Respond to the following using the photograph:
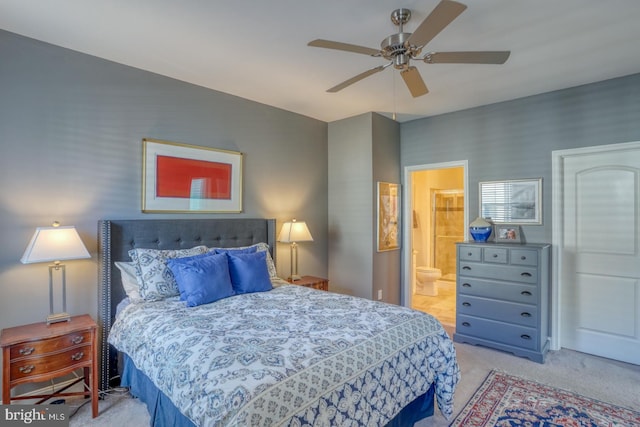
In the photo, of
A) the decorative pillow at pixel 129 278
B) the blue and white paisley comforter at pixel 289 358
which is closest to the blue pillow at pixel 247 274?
the blue and white paisley comforter at pixel 289 358

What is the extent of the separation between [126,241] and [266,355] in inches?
74.2

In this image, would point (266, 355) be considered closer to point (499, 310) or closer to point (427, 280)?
point (499, 310)

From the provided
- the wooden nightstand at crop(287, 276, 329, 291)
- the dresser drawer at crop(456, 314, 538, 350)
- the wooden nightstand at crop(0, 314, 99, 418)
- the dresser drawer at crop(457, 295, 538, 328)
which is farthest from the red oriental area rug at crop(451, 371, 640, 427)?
the wooden nightstand at crop(0, 314, 99, 418)

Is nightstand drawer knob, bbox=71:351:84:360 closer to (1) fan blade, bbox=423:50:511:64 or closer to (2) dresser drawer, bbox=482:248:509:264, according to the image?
(1) fan blade, bbox=423:50:511:64

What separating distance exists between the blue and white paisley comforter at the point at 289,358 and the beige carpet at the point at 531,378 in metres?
0.45

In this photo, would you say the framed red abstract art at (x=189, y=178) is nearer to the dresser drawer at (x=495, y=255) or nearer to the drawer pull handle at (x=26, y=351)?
the drawer pull handle at (x=26, y=351)

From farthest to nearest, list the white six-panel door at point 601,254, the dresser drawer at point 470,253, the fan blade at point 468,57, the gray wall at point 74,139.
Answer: the dresser drawer at point 470,253 < the white six-panel door at point 601,254 < the gray wall at point 74,139 < the fan blade at point 468,57

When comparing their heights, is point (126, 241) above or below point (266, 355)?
above

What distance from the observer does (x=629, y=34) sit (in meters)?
2.42

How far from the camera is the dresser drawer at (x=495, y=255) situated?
11.1 feet

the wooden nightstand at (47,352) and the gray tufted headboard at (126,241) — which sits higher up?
the gray tufted headboard at (126,241)

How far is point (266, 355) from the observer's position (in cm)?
157

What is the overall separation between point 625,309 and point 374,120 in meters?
3.27

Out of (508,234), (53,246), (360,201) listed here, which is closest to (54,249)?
(53,246)
